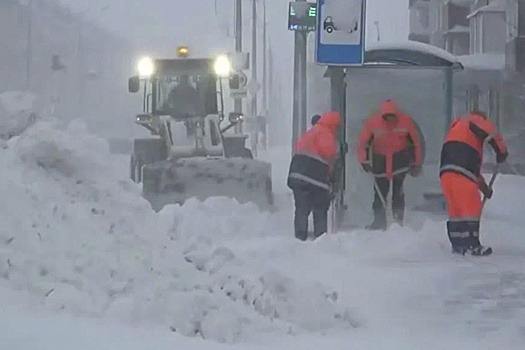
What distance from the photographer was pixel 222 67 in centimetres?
2139

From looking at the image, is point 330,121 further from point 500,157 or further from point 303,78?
point 303,78

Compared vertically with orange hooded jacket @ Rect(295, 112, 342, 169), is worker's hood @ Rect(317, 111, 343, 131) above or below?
above

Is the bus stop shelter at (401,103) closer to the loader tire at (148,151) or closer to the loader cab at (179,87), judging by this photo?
the loader cab at (179,87)

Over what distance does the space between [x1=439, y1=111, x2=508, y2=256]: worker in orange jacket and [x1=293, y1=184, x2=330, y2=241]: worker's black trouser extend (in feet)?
5.21

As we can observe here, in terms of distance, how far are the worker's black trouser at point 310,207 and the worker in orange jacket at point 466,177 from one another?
62.5 inches

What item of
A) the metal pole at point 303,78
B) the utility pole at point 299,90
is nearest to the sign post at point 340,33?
the metal pole at point 303,78

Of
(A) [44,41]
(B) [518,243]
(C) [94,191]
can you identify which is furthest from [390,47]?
(A) [44,41]

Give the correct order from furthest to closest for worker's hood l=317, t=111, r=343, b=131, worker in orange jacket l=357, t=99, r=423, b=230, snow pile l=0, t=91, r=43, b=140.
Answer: worker in orange jacket l=357, t=99, r=423, b=230, worker's hood l=317, t=111, r=343, b=131, snow pile l=0, t=91, r=43, b=140

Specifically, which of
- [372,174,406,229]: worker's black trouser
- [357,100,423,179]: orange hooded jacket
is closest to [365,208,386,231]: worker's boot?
[372,174,406,229]: worker's black trouser

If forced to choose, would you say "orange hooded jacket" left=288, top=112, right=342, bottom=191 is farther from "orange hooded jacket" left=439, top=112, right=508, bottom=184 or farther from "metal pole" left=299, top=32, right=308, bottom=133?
"metal pole" left=299, top=32, right=308, bottom=133

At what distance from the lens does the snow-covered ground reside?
275 inches

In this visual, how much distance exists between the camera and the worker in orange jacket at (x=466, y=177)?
12133 mm

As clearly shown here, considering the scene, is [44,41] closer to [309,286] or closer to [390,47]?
[390,47]

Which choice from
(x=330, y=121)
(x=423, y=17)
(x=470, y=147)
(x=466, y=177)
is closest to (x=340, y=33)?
(x=330, y=121)
